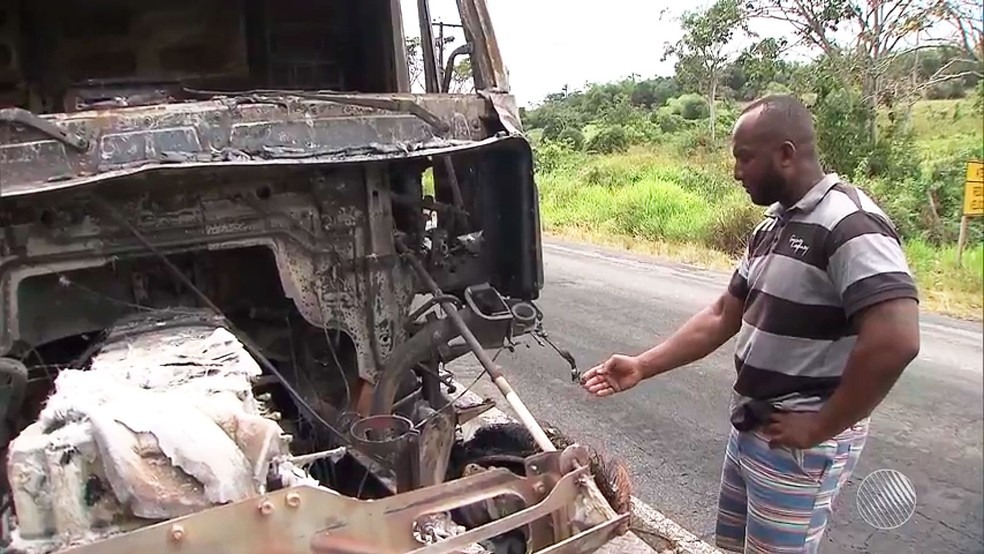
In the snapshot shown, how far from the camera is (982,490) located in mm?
1000

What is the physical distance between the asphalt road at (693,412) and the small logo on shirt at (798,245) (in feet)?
1.00

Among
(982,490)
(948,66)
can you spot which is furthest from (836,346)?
(982,490)

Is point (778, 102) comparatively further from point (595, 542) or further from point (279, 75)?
point (279, 75)

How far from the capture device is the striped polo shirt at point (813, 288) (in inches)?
82.9

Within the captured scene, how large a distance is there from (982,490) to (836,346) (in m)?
1.35

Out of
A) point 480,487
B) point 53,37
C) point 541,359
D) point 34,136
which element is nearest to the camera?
point 480,487

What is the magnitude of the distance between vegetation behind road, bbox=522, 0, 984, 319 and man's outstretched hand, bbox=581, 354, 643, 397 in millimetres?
828

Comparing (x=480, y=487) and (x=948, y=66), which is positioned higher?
(x=948, y=66)

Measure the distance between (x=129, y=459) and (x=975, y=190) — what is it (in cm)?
174

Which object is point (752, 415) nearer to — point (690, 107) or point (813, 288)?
point (813, 288)

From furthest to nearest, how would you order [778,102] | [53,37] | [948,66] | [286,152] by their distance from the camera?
[53,37], [286,152], [778,102], [948,66]

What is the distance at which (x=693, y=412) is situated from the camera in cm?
563

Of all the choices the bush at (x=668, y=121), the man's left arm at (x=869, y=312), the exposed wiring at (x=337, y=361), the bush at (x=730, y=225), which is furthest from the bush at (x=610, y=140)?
the man's left arm at (x=869, y=312)

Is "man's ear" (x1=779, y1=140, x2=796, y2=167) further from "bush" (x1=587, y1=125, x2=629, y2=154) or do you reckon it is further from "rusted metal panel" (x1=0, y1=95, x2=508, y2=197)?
"bush" (x1=587, y1=125, x2=629, y2=154)
